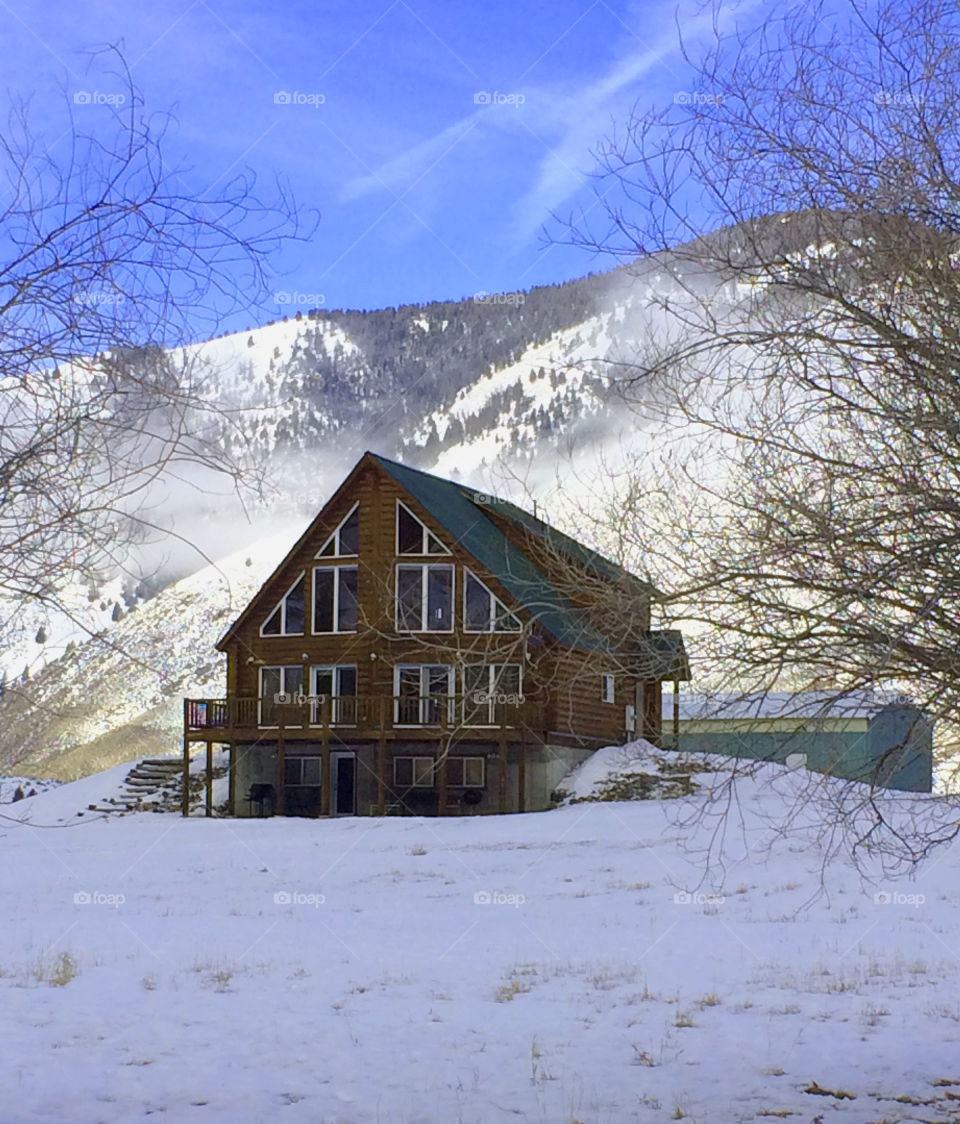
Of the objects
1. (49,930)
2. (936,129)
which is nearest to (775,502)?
(936,129)

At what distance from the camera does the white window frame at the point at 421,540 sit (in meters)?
34.5

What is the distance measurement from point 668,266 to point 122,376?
3654mm

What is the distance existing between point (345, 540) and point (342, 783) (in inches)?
259

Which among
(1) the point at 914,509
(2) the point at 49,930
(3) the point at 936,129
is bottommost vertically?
(2) the point at 49,930

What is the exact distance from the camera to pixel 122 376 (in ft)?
19.8

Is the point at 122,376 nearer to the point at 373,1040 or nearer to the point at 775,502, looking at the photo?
the point at 775,502

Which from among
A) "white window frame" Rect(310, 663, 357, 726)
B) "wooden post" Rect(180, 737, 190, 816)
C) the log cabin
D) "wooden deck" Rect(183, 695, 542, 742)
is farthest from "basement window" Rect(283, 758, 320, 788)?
"wooden post" Rect(180, 737, 190, 816)

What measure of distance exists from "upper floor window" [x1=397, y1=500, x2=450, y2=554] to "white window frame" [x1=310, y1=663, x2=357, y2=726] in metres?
3.46

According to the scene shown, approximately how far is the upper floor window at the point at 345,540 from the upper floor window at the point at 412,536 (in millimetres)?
1349

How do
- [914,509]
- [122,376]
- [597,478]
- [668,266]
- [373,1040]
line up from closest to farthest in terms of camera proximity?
[122,376] < [914,509] < [668,266] < [597,478] < [373,1040]

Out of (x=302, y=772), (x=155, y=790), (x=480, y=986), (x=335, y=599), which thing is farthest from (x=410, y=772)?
(x=480, y=986)

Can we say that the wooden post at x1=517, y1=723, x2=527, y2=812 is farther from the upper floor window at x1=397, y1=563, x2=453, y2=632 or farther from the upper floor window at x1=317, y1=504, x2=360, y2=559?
the upper floor window at x1=317, y1=504, x2=360, y2=559

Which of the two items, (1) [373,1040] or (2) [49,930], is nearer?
(1) [373,1040]

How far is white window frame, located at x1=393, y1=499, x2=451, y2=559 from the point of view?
34.5 meters
